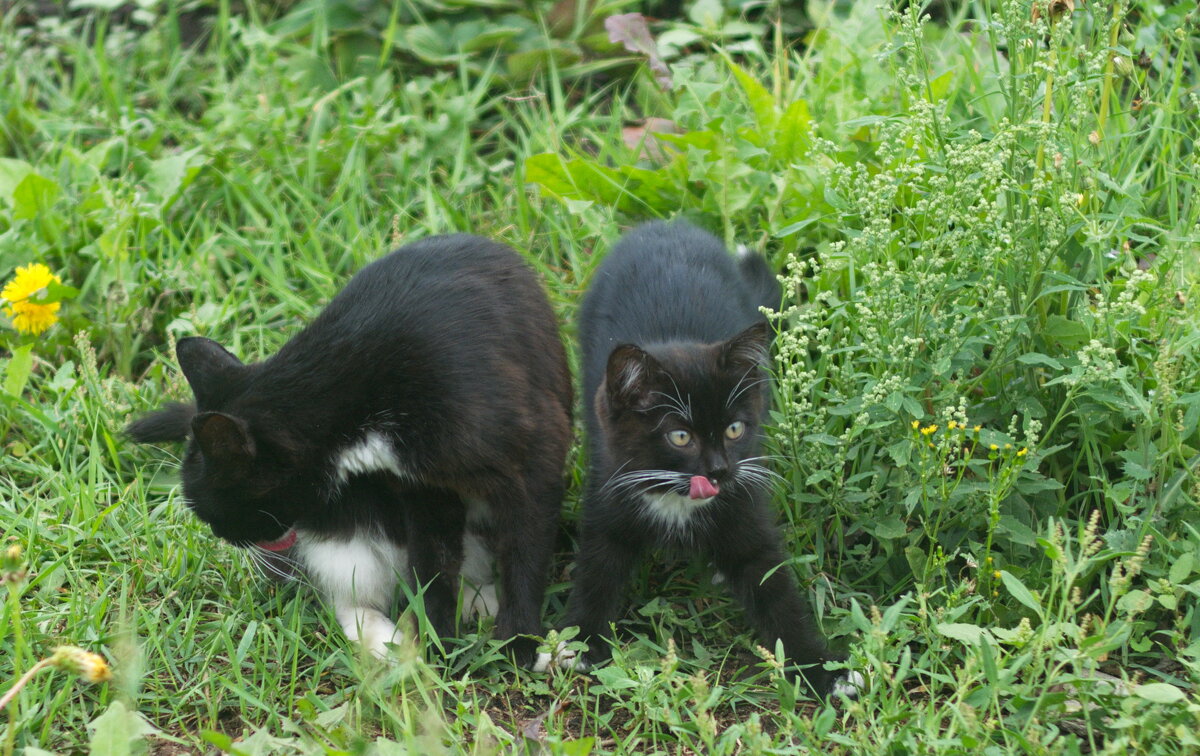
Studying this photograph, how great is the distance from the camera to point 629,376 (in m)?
3.12

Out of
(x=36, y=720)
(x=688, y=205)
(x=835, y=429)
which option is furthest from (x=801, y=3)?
(x=36, y=720)

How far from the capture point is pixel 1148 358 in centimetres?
311

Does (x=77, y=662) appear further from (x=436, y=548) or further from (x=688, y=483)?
(x=688, y=483)

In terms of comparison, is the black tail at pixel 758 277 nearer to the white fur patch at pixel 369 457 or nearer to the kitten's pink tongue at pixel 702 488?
the kitten's pink tongue at pixel 702 488

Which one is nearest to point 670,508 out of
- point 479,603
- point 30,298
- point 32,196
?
point 479,603

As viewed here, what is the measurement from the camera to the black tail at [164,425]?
362cm

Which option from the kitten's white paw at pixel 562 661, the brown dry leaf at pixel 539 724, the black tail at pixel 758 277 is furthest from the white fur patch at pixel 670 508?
the black tail at pixel 758 277

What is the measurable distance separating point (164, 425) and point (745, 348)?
1.65 m

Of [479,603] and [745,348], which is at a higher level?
[745,348]

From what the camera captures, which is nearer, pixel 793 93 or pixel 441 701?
pixel 441 701

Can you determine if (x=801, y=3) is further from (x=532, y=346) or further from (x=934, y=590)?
(x=934, y=590)

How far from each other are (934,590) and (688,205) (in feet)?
5.51

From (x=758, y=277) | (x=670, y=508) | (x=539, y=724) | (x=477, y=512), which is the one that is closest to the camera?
A: (x=539, y=724)

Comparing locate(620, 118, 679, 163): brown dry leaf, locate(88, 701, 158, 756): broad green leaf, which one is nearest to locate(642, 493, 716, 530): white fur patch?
locate(88, 701, 158, 756): broad green leaf
